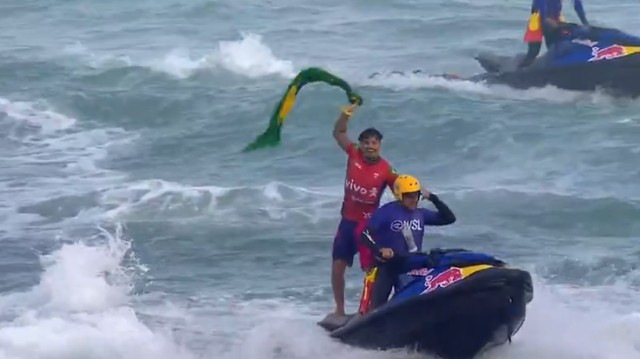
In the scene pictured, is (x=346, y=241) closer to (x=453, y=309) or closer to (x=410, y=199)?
(x=410, y=199)

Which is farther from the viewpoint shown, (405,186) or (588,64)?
(588,64)

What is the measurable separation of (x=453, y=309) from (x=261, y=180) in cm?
693

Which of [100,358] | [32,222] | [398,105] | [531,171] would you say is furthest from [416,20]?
[100,358]

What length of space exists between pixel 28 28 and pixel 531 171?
14378 millimetres

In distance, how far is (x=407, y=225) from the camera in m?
10.9

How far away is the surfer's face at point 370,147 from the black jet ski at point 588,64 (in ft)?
29.0

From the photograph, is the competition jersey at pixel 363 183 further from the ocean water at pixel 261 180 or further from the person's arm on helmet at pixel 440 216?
the ocean water at pixel 261 180

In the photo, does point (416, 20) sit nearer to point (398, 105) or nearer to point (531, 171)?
point (398, 105)

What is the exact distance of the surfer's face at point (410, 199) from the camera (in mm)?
10859

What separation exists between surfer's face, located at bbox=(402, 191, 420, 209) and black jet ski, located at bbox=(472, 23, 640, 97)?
9109 millimetres

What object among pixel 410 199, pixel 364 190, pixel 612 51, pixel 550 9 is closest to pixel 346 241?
pixel 364 190

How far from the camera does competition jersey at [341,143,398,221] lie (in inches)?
445

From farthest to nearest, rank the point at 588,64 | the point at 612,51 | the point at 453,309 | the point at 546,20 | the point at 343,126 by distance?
the point at 588,64, the point at 546,20, the point at 612,51, the point at 343,126, the point at 453,309

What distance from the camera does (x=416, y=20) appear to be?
2792cm
